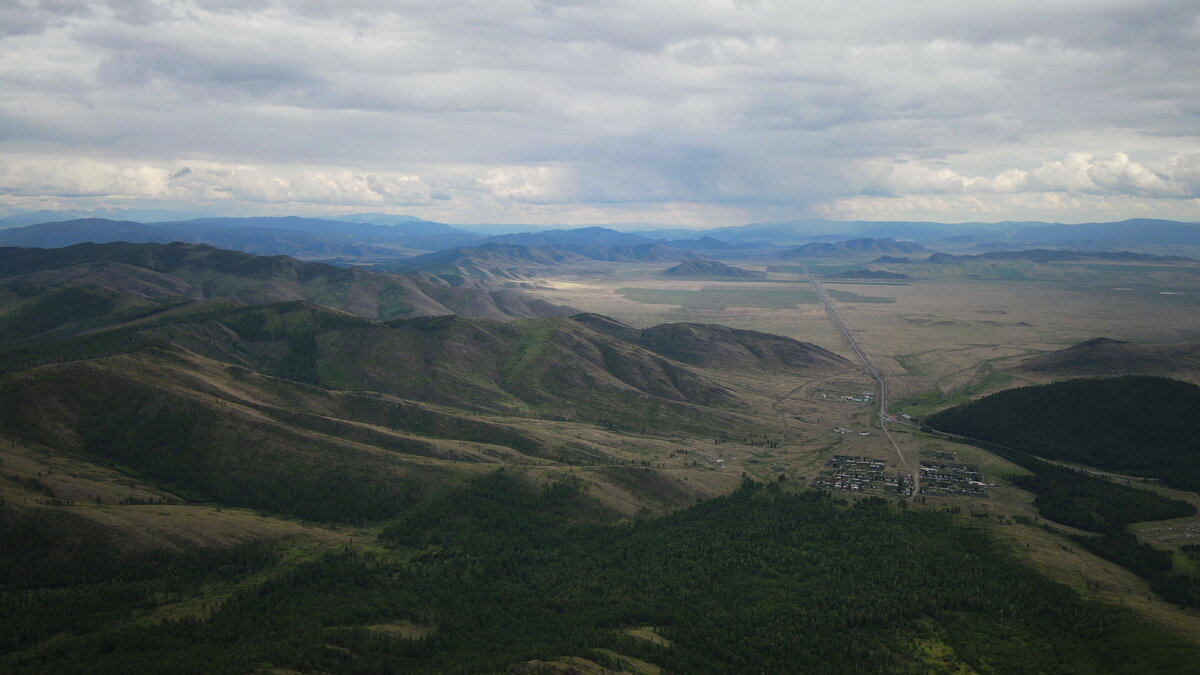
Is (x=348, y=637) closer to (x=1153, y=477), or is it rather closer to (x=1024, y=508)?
(x=1024, y=508)

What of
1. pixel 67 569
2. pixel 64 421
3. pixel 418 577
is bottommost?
pixel 418 577

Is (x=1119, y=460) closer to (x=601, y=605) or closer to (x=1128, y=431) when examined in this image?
(x=1128, y=431)

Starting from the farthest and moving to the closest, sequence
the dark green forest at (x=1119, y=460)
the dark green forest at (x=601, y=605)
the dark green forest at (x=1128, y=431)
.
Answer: the dark green forest at (x=1128, y=431) < the dark green forest at (x=1119, y=460) < the dark green forest at (x=601, y=605)

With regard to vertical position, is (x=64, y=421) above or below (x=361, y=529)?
above

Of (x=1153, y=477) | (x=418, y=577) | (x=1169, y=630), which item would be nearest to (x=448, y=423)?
(x=418, y=577)

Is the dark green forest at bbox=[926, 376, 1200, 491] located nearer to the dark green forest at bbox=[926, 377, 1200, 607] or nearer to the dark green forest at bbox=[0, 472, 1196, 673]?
the dark green forest at bbox=[926, 377, 1200, 607]

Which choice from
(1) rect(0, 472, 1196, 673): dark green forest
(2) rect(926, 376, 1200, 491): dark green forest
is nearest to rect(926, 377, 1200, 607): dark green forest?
(2) rect(926, 376, 1200, 491): dark green forest

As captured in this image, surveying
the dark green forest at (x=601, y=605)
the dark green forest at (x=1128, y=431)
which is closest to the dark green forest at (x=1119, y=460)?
the dark green forest at (x=1128, y=431)

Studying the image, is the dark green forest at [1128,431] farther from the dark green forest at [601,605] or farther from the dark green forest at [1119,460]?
the dark green forest at [601,605]
